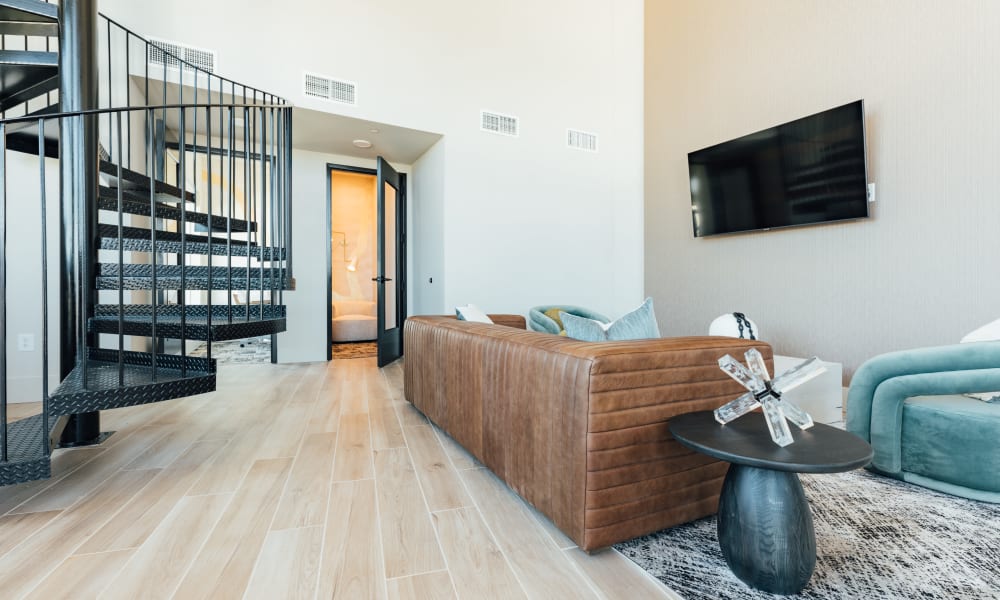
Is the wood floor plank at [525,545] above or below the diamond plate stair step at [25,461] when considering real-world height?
below

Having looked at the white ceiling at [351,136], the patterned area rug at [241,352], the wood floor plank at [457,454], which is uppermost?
the white ceiling at [351,136]

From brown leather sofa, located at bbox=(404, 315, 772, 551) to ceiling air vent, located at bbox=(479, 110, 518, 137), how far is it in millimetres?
3546

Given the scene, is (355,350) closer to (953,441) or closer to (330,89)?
(330,89)

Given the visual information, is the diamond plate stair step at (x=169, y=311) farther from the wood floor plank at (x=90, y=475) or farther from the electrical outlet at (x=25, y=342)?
the electrical outlet at (x=25, y=342)

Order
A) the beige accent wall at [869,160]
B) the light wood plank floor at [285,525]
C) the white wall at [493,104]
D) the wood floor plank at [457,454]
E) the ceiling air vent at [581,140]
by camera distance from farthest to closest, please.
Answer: the ceiling air vent at [581,140], the white wall at [493,104], the beige accent wall at [869,160], the wood floor plank at [457,454], the light wood plank floor at [285,525]

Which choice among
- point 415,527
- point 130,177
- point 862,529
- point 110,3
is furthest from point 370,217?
point 862,529

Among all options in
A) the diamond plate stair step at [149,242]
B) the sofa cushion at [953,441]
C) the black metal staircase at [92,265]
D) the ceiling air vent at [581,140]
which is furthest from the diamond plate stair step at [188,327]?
the ceiling air vent at [581,140]

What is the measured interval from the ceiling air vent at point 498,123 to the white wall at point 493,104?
0.08 m

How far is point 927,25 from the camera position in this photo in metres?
2.94

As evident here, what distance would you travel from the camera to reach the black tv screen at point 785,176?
3.23 m

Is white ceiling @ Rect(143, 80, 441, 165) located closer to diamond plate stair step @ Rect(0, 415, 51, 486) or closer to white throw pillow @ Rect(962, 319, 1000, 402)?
diamond plate stair step @ Rect(0, 415, 51, 486)

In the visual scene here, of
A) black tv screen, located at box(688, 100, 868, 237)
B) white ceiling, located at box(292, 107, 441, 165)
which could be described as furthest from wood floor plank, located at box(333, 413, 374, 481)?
black tv screen, located at box(688, 100, 868, 237)

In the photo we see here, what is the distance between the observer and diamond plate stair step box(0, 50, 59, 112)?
2.15m

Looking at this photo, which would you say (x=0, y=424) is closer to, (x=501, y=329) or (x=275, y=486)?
(x=275, y=486)
